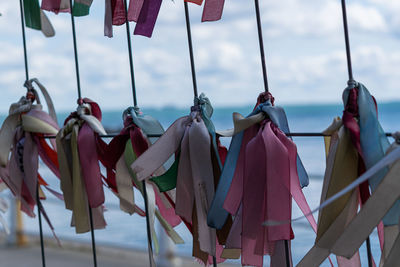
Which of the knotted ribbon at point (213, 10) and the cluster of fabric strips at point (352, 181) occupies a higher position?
the knotted ribbon at point (213, 10)

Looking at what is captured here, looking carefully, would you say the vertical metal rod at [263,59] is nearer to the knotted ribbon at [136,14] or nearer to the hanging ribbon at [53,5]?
the knotted ribbon at [136,14]

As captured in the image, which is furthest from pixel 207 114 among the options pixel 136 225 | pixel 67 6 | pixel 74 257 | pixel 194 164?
pixel 136 225

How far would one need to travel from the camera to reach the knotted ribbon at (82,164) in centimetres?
88

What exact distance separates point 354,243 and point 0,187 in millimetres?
747

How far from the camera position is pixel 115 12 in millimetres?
844

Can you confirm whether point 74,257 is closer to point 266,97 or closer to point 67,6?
point 67,6

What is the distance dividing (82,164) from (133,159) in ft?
0.34

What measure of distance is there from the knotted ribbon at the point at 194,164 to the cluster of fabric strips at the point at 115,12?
12 centimetres

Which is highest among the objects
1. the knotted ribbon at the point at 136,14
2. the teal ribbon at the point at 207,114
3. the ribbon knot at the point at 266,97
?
the knotted ribbon at the point at 136,14

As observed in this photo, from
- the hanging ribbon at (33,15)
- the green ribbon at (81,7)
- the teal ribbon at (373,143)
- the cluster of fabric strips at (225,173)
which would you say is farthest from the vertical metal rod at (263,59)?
the hanging ribbon at (33,15)

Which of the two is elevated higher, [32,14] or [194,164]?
[32,14]

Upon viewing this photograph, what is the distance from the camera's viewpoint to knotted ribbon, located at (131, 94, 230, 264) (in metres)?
0.74

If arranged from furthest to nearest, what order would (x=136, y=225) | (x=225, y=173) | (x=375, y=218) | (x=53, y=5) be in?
(x=136, y=225)
(x=53, y=5)
(x=225, y=173)
(x=375, y=218)

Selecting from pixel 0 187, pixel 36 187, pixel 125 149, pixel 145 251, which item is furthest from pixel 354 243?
pixel 145 251
